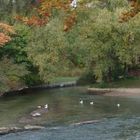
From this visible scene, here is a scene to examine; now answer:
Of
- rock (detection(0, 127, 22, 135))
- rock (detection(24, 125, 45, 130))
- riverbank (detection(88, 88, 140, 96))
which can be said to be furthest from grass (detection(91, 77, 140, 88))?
rock (detection(0, 127, 22, 135))

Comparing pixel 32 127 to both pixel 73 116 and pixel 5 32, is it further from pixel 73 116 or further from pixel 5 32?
pixel 5 32

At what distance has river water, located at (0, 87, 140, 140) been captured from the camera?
2480 centimetres

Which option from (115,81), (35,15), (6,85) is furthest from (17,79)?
(35,15)

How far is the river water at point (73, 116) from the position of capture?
24797 mm

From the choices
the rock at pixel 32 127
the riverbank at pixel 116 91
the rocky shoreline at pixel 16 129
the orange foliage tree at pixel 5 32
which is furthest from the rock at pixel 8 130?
the orange foliage tree at pixel 5 32

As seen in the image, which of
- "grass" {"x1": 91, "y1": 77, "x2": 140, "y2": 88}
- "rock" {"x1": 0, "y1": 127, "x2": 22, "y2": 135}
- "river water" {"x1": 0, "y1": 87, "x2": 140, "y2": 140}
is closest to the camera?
"river water" {"x1": 0, "y1": 87, "x2": 140, "y2": 140}

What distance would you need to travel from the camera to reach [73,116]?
3186 cm

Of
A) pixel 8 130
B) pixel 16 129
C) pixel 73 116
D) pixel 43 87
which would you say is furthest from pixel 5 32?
pixel 8 130

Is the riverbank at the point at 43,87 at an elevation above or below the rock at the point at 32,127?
above

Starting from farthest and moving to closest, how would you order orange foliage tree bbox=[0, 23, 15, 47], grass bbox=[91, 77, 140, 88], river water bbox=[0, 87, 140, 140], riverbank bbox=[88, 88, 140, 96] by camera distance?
grass bbox=[91, 77, 140, 88] → orange foliage tree bbox=[0, 23, 15, 47] → riverbank bbox=[88, 88, 140, 96] → river water bbox=[0, 87, 140, 140]

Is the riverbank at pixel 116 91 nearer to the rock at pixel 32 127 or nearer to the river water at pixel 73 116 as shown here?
the river water at pixel 73 116

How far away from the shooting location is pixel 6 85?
4669cm

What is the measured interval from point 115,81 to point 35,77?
10174mm

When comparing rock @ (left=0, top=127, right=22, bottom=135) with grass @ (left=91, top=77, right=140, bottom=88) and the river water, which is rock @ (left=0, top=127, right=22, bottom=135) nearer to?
the river water
